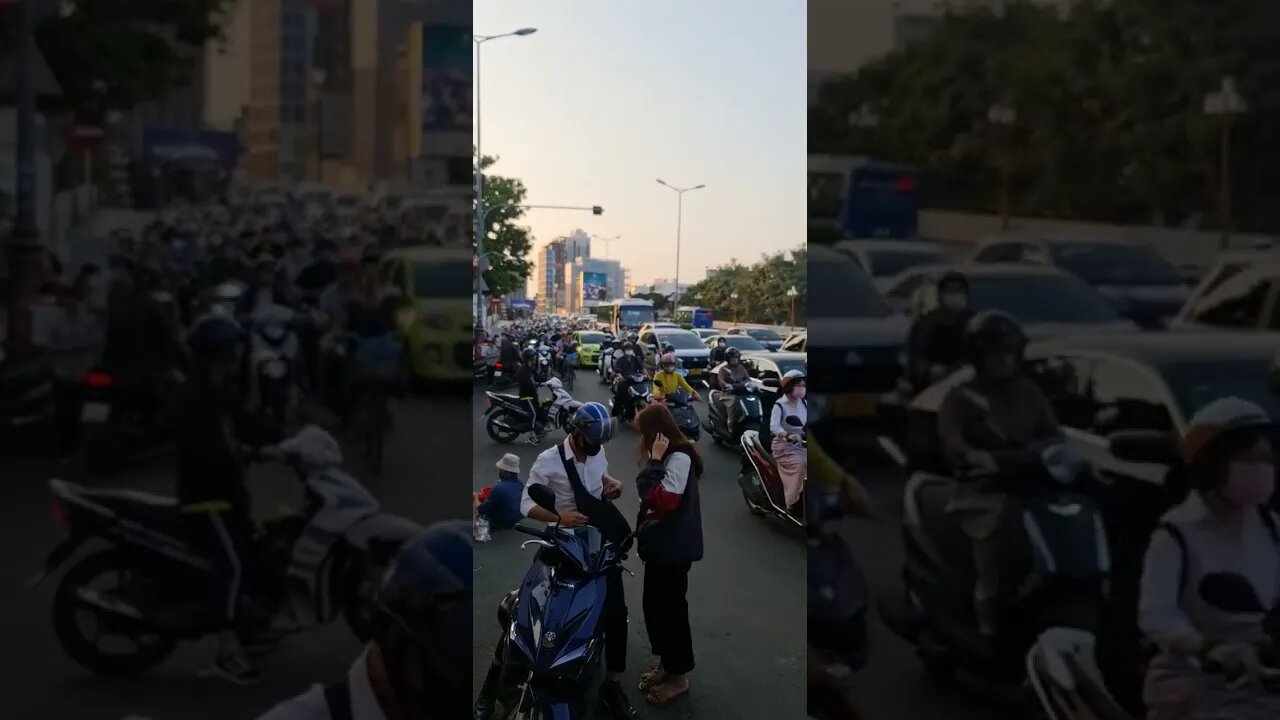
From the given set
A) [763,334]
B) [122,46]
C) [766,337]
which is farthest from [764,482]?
[763,334]

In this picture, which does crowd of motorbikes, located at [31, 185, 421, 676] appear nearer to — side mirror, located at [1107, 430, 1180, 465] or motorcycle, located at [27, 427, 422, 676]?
motorcycle, located at [27, 427, 422, 676]

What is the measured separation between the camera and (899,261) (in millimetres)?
2705

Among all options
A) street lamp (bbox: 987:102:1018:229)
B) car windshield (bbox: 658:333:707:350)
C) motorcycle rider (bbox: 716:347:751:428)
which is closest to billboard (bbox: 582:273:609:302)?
car windshield (bbox: 658:333:707:350)

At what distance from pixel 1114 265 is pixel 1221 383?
407 millimetres

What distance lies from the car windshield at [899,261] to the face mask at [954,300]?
0.35 feet

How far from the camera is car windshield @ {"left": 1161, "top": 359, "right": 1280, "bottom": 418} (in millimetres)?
2480

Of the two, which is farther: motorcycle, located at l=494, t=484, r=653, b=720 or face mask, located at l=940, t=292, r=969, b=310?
motorcycle, located at l=494, t=484, r=653, b=720

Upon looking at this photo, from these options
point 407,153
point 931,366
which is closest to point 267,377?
point 407,153

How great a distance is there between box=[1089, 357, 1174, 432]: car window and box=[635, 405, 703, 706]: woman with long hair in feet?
6.28

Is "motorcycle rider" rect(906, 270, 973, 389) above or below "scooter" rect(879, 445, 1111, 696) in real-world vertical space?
above

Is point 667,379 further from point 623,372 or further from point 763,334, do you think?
point 763,334

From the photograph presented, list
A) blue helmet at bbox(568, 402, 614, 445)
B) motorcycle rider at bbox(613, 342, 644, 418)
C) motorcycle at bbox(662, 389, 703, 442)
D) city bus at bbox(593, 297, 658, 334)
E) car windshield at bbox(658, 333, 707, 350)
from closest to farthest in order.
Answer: blue helmet at bbox(568, 402, 614, 445)
motorcycle at bbox(662, 389, 703, 442)
motorcycle rider at bbox(613, 342, 644, 418)
car windshield at bbox(658, 333, 707, 350)
city bus at bbox(593, 297, 658, 334)

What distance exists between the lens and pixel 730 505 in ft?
25.0

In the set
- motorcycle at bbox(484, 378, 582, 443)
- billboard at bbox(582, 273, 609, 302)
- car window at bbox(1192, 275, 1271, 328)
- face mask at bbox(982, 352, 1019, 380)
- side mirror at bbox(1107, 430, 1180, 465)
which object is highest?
billboard at bbox(582, 273, 609, 302)
